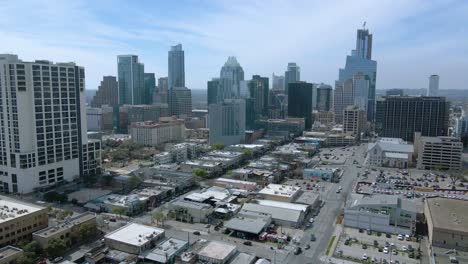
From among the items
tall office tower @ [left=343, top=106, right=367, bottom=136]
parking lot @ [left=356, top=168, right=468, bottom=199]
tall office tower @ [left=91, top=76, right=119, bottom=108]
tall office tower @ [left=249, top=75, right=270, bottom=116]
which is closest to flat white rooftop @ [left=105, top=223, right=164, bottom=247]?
parking lot @ [left=356, top=168, right=468, bottom=199]

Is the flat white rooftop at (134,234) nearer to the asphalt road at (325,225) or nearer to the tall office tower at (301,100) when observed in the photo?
the asphalt road at (325,225)

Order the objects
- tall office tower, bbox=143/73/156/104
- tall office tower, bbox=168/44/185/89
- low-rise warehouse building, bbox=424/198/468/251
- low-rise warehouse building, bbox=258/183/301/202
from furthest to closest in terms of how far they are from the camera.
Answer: tall office tower, bbox=168/44/185/89 < tall office tower, bbox=143/73/156/104 < low-rise warehouse building, bbox=258/183/301/202 < low-rise warehouse building, bbox=424/198/468/251

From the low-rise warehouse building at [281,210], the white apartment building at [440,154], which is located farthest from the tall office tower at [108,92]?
the low-rise warehouse building at [281,210]

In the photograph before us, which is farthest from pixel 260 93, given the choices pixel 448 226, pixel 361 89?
pixel 448 226

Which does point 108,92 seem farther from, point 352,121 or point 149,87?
point 352,121

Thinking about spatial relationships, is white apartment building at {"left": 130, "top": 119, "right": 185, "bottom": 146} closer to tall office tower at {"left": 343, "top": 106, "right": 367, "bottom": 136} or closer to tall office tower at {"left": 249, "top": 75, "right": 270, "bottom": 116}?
tall office tower at {"left": 249, "top": 75, "right": 270, "bottom": 116}

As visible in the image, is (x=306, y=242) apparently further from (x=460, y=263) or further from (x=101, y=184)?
(x=101, y=184)

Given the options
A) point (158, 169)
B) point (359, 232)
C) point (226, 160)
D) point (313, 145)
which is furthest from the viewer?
point (313, 145)

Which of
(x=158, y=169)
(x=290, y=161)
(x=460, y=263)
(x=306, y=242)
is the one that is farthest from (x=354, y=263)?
(x=290, y=161)
